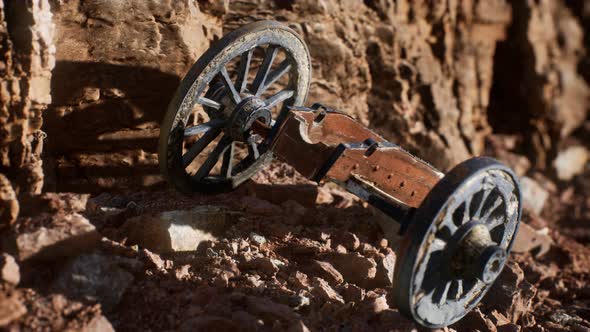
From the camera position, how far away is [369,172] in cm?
394

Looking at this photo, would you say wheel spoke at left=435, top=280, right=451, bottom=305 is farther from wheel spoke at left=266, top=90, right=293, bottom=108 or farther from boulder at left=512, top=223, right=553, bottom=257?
boulder at left=512, top=223, right=553, bottom=257

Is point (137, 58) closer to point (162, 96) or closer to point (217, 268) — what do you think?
point (162, 96)

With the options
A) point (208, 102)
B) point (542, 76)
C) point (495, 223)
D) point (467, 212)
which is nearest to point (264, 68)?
point (208, 102)

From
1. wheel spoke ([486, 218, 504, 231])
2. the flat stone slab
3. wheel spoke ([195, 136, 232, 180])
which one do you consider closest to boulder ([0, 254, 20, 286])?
the flat stone slab

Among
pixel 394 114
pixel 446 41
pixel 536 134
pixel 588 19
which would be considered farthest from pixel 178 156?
pixel 588 19

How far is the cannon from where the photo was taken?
3393 mm

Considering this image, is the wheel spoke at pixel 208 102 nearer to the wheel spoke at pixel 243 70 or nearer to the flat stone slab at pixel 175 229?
the wheel spoke at pixel 243 70

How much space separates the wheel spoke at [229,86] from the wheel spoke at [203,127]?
22cm

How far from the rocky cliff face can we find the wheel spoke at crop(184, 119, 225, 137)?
0.66m

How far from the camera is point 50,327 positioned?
3053 millimetres

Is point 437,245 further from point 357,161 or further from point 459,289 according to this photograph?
point 357,161

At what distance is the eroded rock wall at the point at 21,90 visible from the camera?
11.5 ft

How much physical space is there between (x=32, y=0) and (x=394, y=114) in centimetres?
468

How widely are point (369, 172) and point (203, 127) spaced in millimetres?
1362
